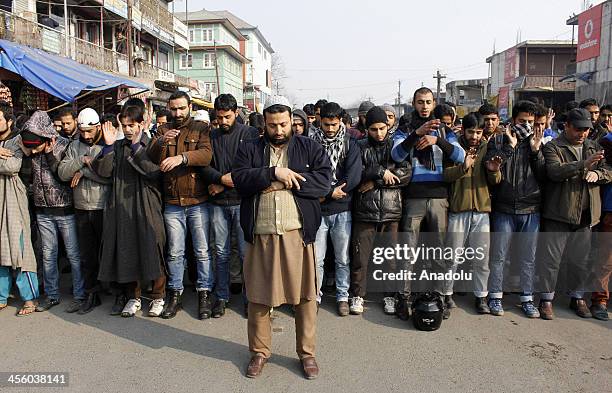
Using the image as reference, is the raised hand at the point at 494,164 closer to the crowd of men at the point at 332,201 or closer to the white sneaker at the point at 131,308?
the crowd of men at the point at 332,201

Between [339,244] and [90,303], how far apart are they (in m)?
2.55

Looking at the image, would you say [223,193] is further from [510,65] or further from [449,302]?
[510,65]

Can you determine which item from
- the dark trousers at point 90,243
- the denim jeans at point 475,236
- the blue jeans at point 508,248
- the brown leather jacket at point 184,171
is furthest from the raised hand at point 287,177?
the blue jeans at point 508,248

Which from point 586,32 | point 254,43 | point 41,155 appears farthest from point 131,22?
point 254,43

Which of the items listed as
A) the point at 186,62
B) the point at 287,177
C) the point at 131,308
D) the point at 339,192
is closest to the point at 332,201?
the point at 339,192

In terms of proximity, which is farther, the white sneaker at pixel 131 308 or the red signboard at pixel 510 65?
the red signboard at pixel 510 65

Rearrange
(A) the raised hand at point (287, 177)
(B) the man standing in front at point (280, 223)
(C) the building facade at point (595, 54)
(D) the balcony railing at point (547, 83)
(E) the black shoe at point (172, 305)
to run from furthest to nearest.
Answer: (D) the balcony railing at point (547, 83) → (C) the building facade at point (595, 54) → (E) the black shoe at point (172, 305) → (B) the man standing in front at point (280, 223) → (A) the raised hand at point (287, 177)

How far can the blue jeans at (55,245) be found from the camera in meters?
4.62

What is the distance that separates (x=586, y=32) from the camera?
85.6 feet

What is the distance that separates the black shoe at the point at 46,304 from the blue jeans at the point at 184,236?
4.02ft

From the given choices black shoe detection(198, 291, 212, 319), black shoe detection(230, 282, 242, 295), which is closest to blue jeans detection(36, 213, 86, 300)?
black shoe detection(198, 291, 212, 319)

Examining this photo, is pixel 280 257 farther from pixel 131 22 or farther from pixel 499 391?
pixel 131 22

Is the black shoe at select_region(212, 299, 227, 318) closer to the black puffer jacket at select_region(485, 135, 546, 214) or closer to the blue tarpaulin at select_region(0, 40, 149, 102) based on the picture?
the black puffer jacket at select_region(485, 135, 546, 214)

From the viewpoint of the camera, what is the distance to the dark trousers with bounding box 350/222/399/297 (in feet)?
15.1
